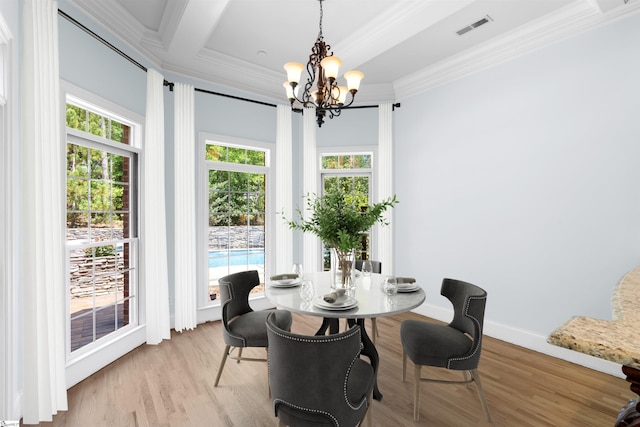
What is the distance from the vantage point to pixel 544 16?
2.96m

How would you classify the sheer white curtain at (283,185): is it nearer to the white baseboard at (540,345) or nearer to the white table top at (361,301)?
the white table top at (361,301)

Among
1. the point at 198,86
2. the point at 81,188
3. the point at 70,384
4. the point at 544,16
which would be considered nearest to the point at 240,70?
the point at 198,86

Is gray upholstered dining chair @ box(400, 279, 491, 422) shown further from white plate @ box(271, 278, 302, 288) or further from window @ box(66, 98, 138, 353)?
window @ box(66, 98, 138, 353)

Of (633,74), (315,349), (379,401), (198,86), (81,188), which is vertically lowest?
(379,401)

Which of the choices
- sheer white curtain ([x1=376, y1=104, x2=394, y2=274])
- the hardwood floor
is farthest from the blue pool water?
sheer white curtain ([x1=376, y1=104, x2=394, y2=274])

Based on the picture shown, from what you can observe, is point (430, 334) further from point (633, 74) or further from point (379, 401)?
point (633, 74)

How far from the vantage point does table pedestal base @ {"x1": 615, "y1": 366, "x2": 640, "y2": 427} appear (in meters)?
0.88

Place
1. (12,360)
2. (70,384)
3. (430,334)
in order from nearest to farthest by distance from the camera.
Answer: (12,360) → (430,334) → (70,384)

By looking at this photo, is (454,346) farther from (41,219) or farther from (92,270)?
(92,270)

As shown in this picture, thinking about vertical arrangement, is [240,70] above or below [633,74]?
above

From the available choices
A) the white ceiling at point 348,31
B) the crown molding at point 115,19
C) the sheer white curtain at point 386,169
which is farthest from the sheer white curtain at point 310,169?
the crown molding at point 115,19

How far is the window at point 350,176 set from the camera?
15.4ft

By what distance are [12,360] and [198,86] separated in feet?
10.7

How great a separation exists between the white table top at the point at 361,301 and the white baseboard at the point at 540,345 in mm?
1753
